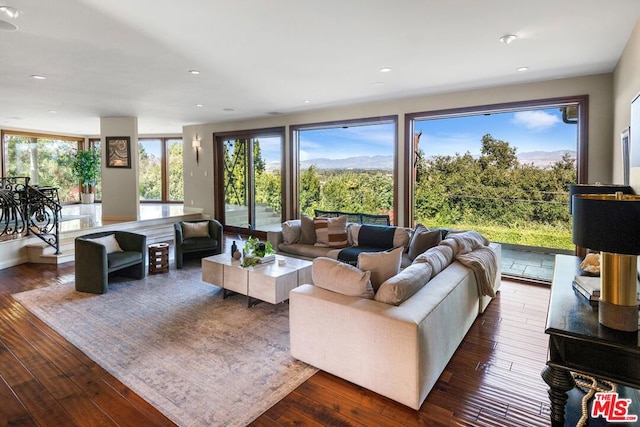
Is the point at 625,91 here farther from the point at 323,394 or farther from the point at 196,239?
the point at 196,239

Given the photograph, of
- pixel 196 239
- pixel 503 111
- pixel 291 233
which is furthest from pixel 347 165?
pixel 196 239

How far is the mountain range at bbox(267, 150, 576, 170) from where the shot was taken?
5.59m

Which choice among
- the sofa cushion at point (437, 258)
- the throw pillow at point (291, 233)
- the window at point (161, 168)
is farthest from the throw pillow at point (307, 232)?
the window at point (161, 168)

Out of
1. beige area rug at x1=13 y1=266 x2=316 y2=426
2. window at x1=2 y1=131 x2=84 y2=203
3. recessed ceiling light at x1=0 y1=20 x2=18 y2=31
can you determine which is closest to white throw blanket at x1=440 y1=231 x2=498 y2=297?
beige area rug at x1=13 y1=266 x2=316 y2=426

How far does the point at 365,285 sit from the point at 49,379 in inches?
98.3

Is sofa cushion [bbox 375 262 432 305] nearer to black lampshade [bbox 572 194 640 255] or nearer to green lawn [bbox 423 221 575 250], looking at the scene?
black lampshade [bbox 572 194 640 255]

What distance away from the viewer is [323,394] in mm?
2506

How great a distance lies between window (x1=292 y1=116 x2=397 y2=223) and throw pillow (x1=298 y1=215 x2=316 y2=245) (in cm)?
166

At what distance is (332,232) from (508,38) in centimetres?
328

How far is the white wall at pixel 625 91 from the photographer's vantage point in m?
3.01

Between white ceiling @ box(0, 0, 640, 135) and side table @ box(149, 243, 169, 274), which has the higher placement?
white ceiling @ box(0, 0, 640, 135)

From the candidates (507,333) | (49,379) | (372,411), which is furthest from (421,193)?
(49,379)

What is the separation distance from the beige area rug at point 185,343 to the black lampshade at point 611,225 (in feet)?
6.87

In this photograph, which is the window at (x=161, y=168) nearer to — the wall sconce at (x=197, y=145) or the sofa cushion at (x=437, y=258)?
the wall sconce at (x=197, y=145)
